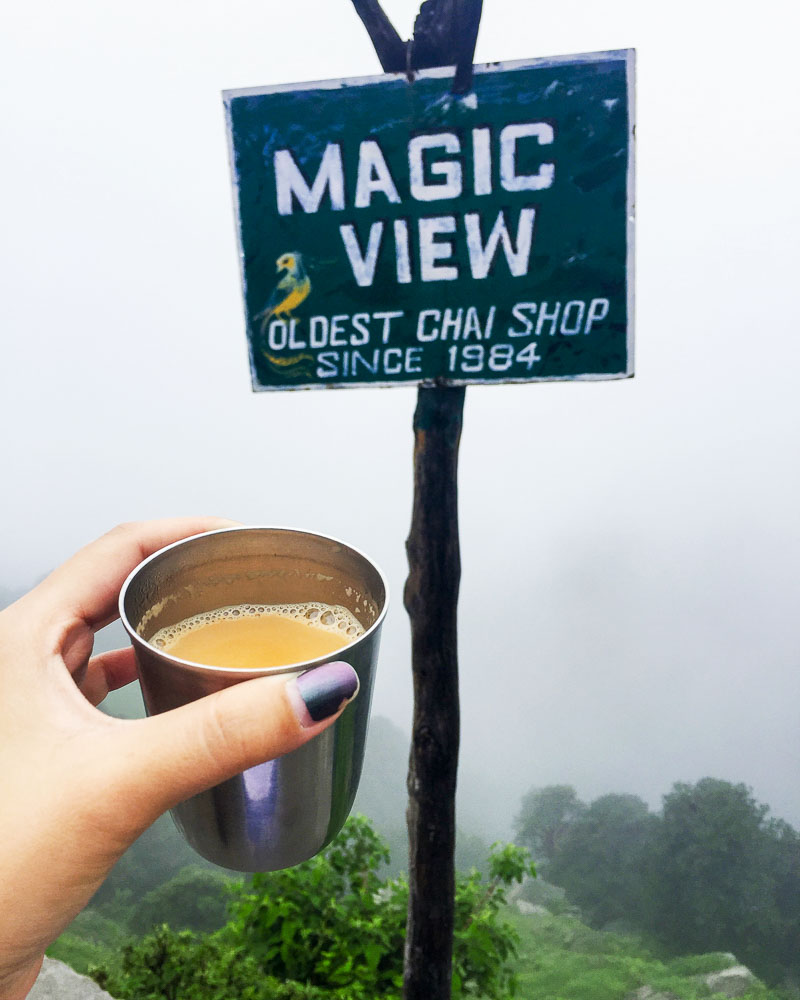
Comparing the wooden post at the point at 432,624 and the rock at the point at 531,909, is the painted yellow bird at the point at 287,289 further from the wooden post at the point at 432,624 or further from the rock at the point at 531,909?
the rock at the point at 531,909

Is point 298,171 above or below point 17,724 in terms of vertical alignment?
above

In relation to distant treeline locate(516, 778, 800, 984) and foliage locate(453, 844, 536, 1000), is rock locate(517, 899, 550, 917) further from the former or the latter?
foliage locate(453, 844, 536, 1000)

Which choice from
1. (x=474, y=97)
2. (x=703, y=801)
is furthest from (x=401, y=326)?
(x=703, y=801)

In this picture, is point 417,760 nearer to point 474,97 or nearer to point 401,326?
point 401,326

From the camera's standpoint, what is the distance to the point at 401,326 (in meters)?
1.87

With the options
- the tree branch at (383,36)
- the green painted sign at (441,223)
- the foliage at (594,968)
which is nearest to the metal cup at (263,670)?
the green painted sign at (441,223)

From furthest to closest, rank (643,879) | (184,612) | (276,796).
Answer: (643,879) < (184,612) < (276,796)

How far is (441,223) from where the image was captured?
1.77m

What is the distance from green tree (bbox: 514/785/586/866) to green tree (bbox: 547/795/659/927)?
172 millimetres

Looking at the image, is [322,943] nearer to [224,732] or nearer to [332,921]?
[332,921]

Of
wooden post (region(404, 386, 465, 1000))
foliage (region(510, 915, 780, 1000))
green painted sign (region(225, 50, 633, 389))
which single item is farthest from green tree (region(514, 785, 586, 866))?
green painted sign (region(225, 50, 633, 389))

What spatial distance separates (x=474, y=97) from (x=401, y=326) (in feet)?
1.76

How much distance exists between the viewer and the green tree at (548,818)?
9.11m

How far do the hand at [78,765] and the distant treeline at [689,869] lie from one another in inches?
256
